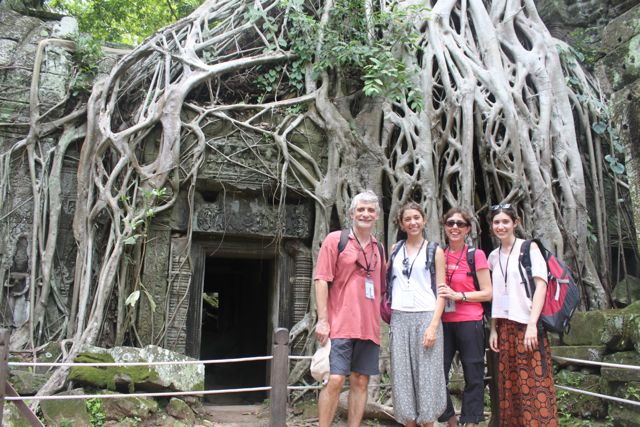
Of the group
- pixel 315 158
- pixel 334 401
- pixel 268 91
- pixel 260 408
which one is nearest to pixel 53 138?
pixel 268 91

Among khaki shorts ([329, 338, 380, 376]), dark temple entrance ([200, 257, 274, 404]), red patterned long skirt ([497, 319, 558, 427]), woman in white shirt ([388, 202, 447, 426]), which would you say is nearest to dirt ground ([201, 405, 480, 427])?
red patterned long skirt ([497, 319, 558, 427])

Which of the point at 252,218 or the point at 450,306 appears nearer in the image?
the point at 450,306

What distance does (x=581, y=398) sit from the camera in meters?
3.83

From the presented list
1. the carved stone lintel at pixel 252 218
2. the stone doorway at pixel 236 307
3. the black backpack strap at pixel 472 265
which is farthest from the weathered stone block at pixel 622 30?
the stone doorway at pixel 236 307

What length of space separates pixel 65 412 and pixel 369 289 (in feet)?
7.09

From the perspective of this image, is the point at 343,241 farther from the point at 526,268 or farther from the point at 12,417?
the point at 12,417

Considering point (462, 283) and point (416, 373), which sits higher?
point (462, 283)

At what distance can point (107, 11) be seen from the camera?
8.19 metres

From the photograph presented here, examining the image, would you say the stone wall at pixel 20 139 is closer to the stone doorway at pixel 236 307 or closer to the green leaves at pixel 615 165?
the stone doorway at pixel 236 307

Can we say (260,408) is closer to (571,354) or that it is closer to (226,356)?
(571,354)

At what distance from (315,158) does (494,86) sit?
5.72 ft

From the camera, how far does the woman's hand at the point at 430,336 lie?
256 centimetres

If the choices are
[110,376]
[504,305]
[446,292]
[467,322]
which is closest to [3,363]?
[110,376]

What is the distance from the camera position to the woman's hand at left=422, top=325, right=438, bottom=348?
8.39ft
